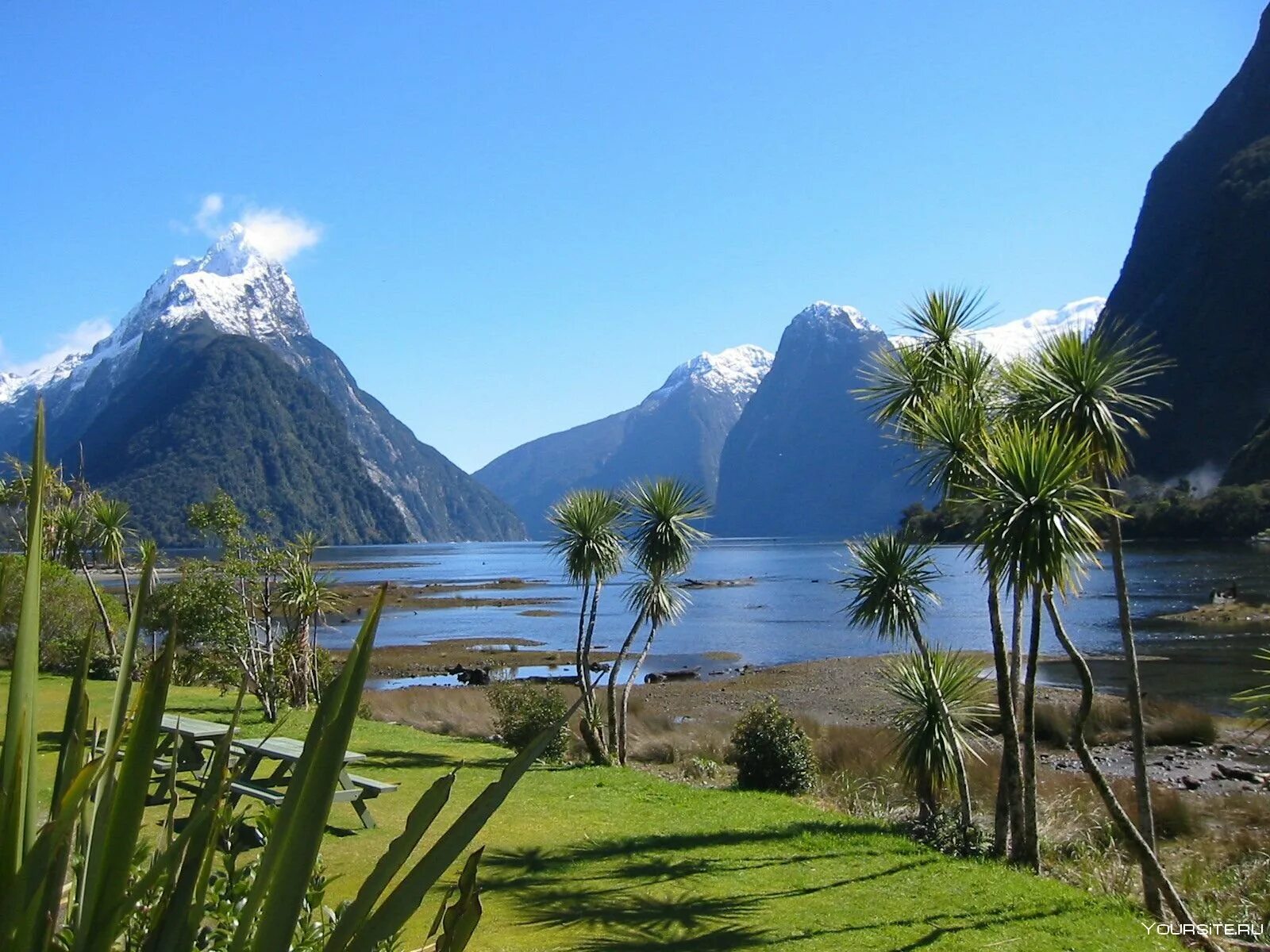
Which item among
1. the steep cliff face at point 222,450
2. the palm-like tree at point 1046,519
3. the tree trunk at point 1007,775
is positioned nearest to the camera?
the palm-like tree at point 1046,519

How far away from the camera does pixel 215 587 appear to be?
15.9 m

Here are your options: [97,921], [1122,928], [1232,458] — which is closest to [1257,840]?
[1122,928]

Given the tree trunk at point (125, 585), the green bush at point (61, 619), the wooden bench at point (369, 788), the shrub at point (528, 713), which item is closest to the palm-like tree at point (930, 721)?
the shrub at point (528, 713)

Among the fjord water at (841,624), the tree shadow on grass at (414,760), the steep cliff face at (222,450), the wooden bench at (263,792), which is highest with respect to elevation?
the steep cliff face at (222,450)

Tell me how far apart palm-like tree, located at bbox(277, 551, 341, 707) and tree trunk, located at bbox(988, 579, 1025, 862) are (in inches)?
448

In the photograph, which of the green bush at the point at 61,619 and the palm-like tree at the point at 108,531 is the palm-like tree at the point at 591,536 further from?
the green bush at the point at 61,619

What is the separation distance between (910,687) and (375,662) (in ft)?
113

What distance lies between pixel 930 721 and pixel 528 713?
A: 255 inches

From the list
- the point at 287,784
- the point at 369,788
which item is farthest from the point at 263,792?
the point at 369,788

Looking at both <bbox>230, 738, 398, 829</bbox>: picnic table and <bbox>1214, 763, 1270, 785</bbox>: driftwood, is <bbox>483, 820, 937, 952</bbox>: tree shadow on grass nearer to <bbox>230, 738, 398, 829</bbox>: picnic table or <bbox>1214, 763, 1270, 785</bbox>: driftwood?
<bbox>230, 738, 398, 829</bbox>: picnic table

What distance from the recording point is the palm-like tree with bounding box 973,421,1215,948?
816 centimetres

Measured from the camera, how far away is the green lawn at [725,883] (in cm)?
670

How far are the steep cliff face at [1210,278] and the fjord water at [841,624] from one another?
22.4m

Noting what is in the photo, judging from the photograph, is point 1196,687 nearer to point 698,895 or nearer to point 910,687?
point 910,687
